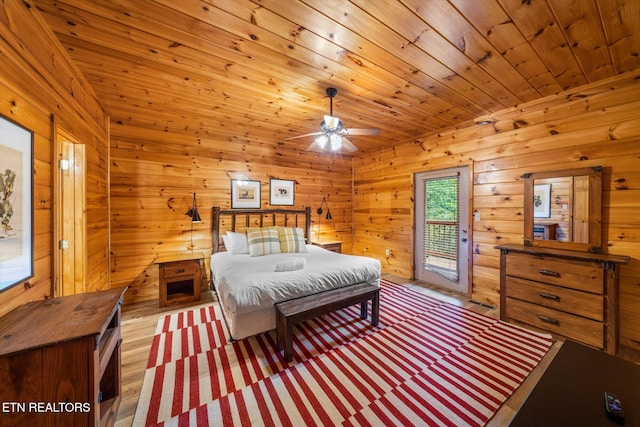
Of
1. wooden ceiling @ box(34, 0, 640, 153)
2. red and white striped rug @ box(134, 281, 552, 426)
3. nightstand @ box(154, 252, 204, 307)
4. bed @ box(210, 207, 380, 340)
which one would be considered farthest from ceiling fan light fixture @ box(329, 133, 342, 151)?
nightstand @ box(154, 252, 204, 307)

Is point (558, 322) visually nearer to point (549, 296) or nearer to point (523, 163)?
point (549, 296)

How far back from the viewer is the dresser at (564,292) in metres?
2.12

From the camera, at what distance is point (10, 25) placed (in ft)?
4.10

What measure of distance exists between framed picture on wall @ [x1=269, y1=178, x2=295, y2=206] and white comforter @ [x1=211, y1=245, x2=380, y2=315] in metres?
1.42

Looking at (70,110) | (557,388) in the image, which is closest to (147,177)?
(70,110)

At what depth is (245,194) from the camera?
4.21 meters

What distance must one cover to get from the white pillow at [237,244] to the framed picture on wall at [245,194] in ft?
2.00

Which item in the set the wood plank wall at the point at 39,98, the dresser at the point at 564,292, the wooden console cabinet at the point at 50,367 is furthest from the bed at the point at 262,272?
the dresser at the point at 564,292

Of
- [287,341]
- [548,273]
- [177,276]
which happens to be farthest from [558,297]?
[177,276]

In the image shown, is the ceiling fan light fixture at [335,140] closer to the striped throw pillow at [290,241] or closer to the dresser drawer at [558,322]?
the striped throw pillow at [290,241]

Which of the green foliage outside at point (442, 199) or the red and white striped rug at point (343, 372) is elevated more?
the green foliage outside at point (442, 199)

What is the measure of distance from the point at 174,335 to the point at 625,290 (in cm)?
454

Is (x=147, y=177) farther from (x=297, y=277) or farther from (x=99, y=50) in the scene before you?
(x=297, y=277)

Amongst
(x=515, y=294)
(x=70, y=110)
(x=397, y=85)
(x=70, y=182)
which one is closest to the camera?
(x=70, y=110)
